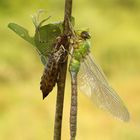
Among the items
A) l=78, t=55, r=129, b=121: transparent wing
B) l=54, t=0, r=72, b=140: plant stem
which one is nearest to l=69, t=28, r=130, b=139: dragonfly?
l=78, t=55, r=129, b=121: transparent wing

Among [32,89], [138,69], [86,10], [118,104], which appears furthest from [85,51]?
[86,10]

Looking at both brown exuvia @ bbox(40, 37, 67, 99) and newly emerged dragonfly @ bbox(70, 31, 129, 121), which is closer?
brown exuvia @ bbox(40, 37, 67, 99)

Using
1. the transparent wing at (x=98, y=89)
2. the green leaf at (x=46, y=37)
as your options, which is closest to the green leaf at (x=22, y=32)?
the green leaf at (x=46, y=37)

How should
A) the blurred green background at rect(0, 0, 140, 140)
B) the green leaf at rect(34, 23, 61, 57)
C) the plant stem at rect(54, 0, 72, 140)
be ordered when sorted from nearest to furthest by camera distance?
the plant stem at rect(54, 0, 72, 140) → the green leaf at rect(34, 23, 61, 57) → the blurred green background at rect(0, 0, 140, 140)

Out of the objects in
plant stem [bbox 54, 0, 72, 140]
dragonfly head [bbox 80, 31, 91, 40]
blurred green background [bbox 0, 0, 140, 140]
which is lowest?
plant stem [bbox 54, 0, 72, 140]

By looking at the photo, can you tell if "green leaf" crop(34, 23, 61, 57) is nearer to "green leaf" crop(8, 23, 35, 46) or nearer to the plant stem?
"green leaf" crop(8, 23, 35, 46)

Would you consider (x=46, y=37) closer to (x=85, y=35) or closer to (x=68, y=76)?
(x=85, y=35)

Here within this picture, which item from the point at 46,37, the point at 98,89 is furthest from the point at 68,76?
the point at 46,37

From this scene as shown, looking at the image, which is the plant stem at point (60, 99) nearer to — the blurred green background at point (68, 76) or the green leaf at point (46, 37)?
the green leaf at point (46, 37)
